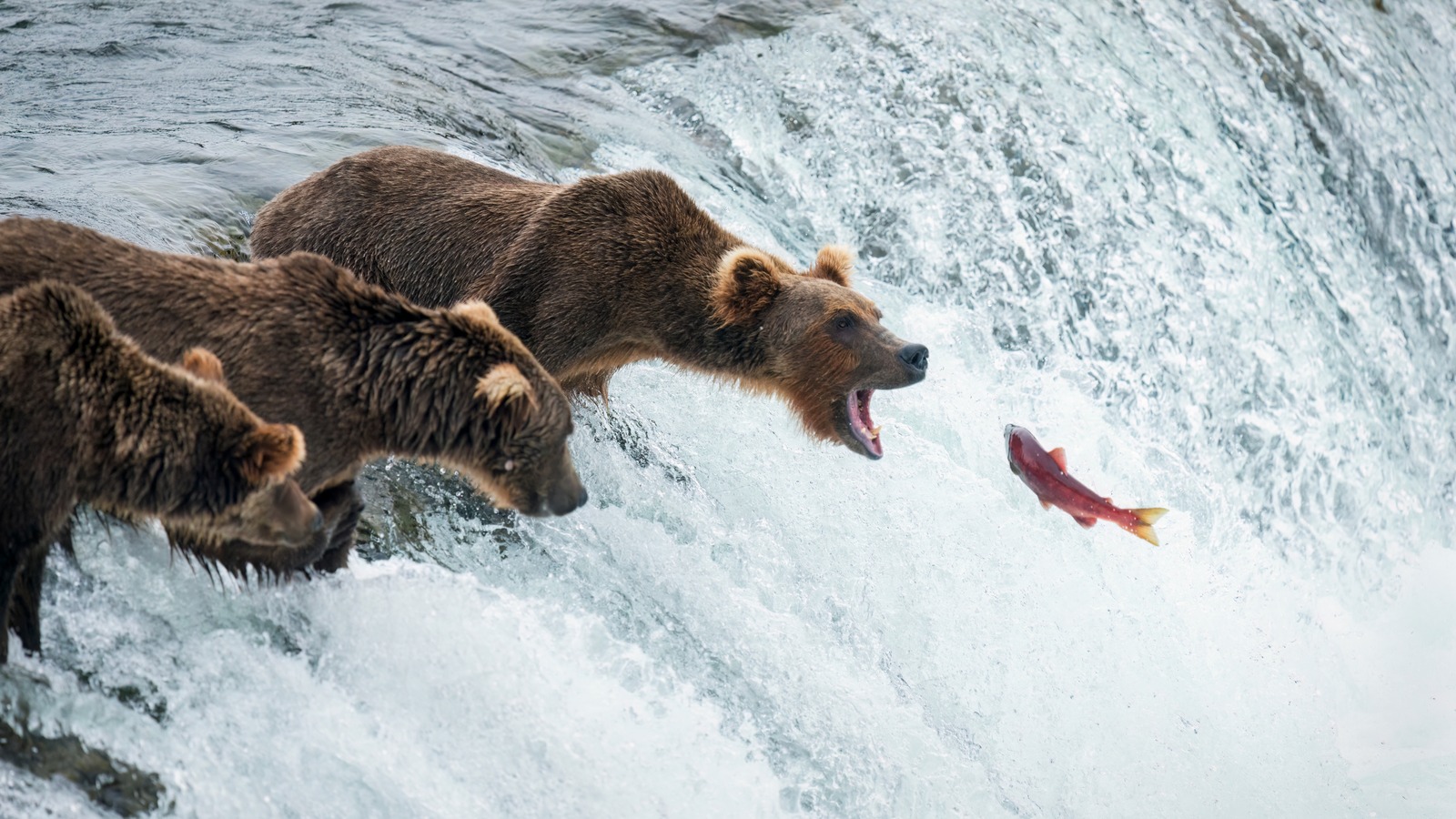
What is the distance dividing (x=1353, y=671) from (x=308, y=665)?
7246 millimetres

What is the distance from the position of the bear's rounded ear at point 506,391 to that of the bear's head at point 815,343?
151cm

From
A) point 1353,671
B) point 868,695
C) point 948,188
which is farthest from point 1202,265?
point 868,695

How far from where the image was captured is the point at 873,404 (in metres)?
7.79

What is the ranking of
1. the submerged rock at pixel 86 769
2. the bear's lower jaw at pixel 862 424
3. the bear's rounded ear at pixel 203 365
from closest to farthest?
the submerged rock at pixel 86 769, the bear's rounded ear at pixel 203 365, the bear's lower jaw at pixel 862 424

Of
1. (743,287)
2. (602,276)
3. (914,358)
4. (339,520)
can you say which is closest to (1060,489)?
(914,358)

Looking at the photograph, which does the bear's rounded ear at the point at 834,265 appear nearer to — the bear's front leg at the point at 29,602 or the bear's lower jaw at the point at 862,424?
the bear's lower jaw at the point at 862,424

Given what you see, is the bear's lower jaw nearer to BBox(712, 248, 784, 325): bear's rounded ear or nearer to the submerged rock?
BBox(712, 248, 784, 325): bear's rounded ear

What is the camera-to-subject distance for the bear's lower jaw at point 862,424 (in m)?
6.22

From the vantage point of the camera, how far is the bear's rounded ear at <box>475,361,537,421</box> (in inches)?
180

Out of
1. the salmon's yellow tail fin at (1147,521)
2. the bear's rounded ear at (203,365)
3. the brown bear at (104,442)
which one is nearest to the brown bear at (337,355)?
the bear's rounded ear at (203,365)

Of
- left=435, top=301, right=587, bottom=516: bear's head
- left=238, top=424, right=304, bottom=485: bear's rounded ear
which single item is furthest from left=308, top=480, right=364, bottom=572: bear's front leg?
left=238, top=424, right=304, bottom=485: bear's rounded ear

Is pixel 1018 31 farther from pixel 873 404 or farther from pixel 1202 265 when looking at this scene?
pixel 873 404

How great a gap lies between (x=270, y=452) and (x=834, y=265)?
3.16 meters

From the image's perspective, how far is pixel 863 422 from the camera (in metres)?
6.32
